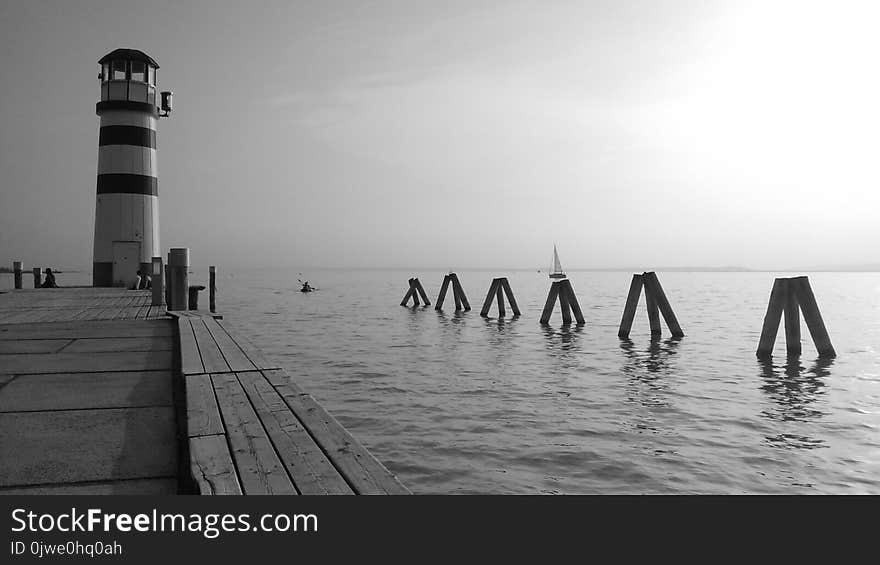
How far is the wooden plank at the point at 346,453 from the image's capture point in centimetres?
292

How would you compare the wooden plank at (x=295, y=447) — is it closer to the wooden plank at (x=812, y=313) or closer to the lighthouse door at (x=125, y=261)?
the wooden plank at (x=812, y=313)

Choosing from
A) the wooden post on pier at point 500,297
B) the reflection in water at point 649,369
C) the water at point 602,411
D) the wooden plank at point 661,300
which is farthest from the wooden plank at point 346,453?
the wooden post on pier at point 500,297

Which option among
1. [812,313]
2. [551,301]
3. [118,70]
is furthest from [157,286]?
[812,313]

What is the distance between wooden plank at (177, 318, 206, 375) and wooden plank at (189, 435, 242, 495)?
2236 millimetres

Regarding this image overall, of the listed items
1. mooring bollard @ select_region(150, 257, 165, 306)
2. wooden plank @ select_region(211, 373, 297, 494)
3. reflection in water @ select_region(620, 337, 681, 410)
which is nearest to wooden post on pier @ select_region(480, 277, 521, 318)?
reflection in water @ select_region(620, 337, 681, 410)

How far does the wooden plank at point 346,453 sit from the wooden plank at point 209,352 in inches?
56.3

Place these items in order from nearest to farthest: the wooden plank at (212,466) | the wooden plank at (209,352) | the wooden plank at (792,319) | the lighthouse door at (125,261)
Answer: the wooden plank at (212,466)
the wooden plank at (209,352)
the wooden plank at (792,319)
the lighthouse door at (125,261)

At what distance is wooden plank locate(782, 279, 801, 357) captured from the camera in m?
14.4

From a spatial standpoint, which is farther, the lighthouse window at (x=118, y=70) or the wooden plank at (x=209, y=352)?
the lighthouse window at (x=118, y=70)

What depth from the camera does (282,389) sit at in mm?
5008

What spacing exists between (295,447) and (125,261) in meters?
21.9
